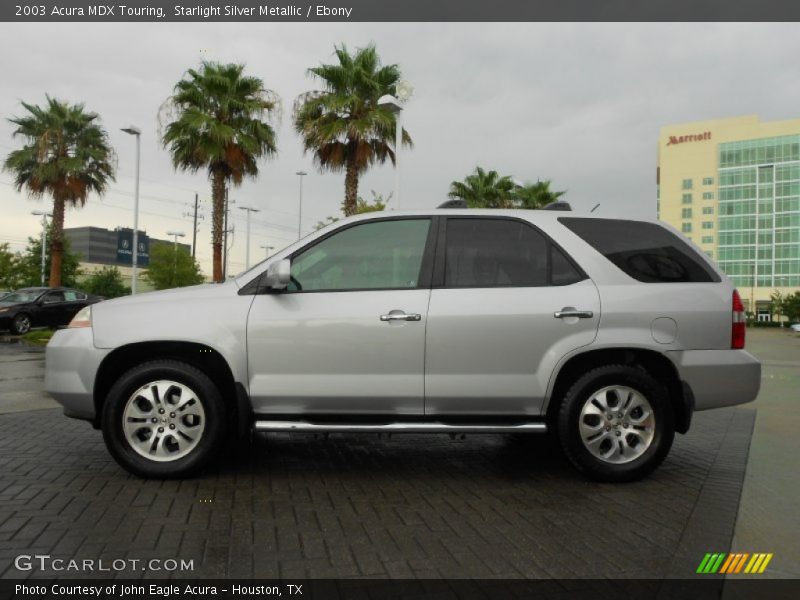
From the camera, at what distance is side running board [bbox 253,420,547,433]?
14.7 feet

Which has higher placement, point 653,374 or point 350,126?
point 350,126

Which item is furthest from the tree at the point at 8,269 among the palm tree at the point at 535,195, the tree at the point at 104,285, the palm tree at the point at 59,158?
the palm tree at the point at 535,195

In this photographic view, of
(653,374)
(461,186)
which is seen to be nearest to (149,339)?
(653,374)

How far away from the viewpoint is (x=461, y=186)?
3538 cm

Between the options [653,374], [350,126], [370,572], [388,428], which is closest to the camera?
[370,572]

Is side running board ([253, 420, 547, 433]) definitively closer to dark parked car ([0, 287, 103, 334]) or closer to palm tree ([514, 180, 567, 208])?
dark parked car ([0, 287, 103, 334])

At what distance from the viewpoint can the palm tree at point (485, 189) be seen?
3462 centimetres

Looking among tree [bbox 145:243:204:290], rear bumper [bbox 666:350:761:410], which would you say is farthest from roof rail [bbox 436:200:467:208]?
tree [bbox 145:243:204:290]

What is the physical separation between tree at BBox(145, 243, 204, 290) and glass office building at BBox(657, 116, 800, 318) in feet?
236

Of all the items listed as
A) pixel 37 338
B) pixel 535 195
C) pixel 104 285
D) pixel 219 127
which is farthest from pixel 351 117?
pixel 104 285

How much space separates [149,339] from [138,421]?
56 cm

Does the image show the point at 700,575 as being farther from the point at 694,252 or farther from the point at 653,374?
the point at 694,252

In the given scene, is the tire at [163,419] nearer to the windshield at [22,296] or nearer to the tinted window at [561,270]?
the tinted window at [561,270]

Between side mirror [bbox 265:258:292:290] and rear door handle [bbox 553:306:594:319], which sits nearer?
side mirror [bbox 265:258:292:290]
